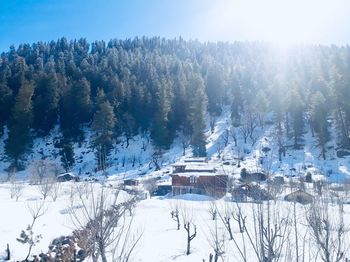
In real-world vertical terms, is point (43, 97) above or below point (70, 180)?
above

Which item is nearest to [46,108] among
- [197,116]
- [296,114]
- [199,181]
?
[197,116]

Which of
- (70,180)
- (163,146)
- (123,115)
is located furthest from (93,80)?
(70,180)

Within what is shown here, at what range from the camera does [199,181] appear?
5072 centimetres

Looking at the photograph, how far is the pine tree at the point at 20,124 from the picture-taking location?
6582 cm

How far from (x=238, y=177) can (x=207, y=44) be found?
396 feet

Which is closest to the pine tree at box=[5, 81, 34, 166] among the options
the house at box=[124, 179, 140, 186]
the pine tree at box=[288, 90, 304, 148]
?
the house at box=[124, 179, 140, 186]

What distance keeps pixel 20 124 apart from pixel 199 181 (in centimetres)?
3956

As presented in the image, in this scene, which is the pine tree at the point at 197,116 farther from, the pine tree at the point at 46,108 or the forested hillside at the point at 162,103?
the pine tree at the point at 46,108

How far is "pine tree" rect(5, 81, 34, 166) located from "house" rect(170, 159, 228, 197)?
3238cm

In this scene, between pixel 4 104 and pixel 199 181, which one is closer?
pixel 199 181

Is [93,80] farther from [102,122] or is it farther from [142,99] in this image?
[102,122]

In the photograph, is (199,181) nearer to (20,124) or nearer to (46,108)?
(20,124)

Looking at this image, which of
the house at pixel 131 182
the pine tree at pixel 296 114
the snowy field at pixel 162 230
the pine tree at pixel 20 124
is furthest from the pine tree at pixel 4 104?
the pine tree at pixel 296 114

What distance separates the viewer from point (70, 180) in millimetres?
55062
